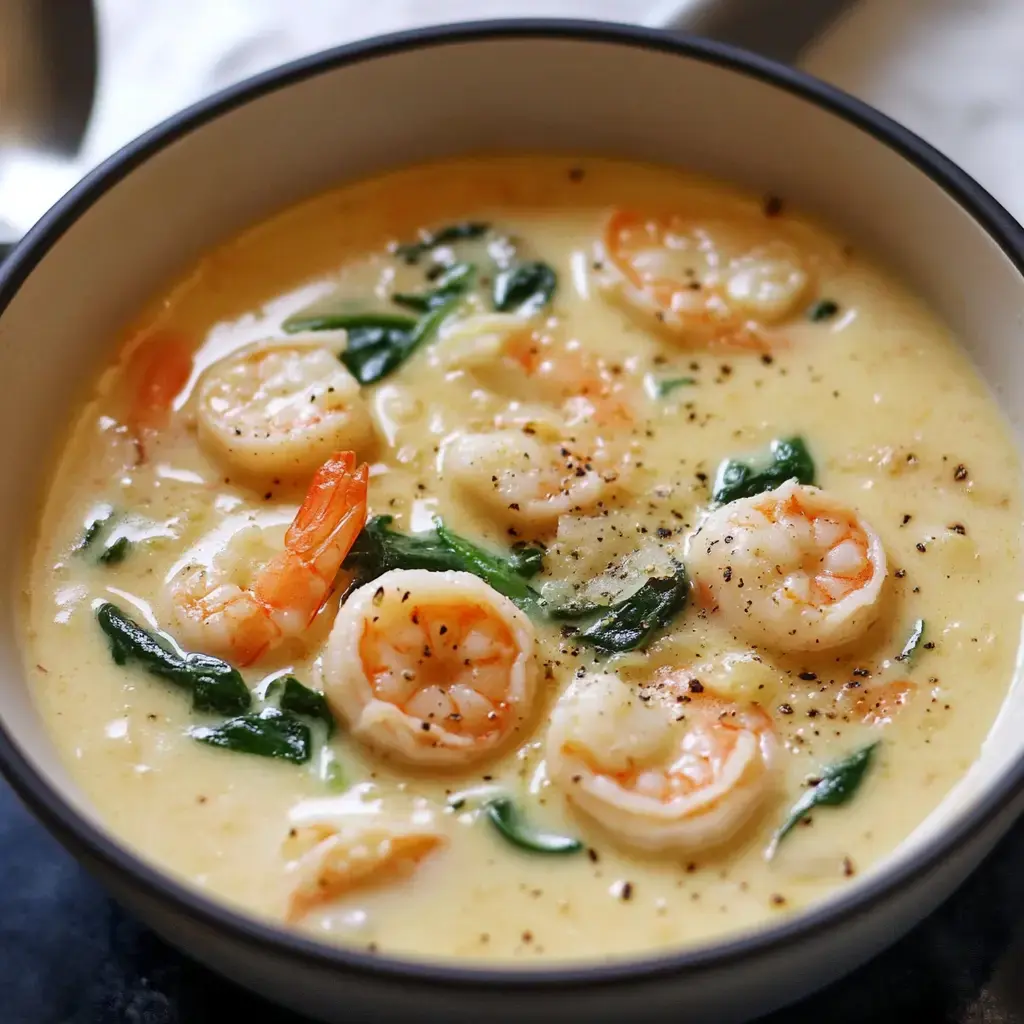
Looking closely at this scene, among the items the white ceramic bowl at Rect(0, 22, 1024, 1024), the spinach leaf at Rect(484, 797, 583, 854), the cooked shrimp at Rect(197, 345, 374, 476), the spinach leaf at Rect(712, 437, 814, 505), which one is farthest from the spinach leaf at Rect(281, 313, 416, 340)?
the spinach leaf at Rect(484, 797, 583, 854)

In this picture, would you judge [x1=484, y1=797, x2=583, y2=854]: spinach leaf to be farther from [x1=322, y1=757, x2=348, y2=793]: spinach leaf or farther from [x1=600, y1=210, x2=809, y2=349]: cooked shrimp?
[x1=600, y1=210, x2=809, y2=349]: cooked shrimp

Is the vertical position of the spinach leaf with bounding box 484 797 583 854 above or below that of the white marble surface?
below

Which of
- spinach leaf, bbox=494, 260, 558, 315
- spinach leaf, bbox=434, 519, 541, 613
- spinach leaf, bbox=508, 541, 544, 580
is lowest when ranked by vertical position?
spinach leaf, bbox=434, 519, 541, 613

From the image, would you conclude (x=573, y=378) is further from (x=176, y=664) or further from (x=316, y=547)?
(x=176, y=664)

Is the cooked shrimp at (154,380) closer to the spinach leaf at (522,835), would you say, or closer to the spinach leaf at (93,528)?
the spinach leaf at (93,528)

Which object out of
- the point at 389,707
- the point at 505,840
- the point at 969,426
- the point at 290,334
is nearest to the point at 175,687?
the point at 389,707

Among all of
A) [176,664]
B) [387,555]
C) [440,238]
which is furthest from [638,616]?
[440,238]
